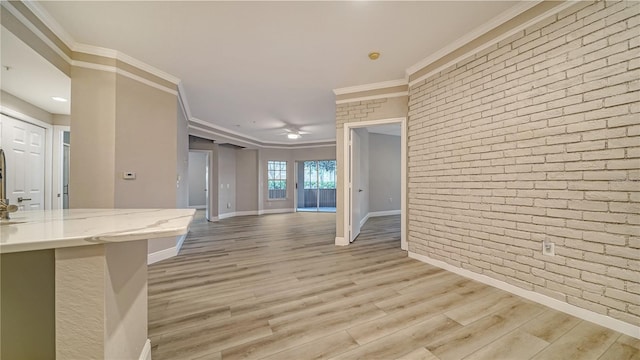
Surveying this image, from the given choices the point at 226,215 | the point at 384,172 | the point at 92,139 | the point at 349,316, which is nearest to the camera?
the point at 349,316

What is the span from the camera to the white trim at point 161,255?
3077 millimetres

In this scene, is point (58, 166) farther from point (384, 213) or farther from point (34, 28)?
point (384, 213)

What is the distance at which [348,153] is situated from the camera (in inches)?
155

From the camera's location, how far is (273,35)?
2.39 meters

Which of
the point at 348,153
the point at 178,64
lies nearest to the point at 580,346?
the point at 348,153

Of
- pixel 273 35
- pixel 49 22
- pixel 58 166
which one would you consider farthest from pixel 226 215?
pixel 273 35

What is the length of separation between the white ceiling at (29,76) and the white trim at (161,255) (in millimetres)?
2292

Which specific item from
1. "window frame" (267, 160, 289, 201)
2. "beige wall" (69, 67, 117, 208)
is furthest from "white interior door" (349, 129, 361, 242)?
"window frame" (267, 160, 289, 201)

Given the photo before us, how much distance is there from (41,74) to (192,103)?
2.05m

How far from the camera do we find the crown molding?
6.73 feet

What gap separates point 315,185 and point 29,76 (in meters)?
7.90

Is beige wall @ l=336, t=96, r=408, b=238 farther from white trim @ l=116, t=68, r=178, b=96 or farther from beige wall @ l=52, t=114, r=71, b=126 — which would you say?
beige wall @ l=52, t=114, r=71, b=126

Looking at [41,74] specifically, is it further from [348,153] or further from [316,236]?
[316,236]

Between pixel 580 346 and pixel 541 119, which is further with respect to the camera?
pixel 541 119
